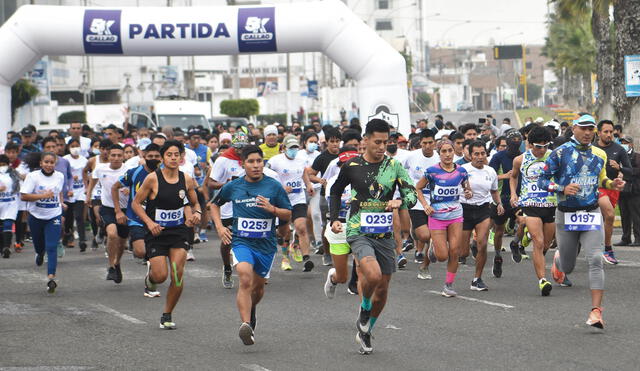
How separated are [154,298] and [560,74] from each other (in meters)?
106

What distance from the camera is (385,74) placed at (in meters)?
25.8

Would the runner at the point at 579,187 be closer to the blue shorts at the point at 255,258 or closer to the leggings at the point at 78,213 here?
the blue shorts at the point at 255,258

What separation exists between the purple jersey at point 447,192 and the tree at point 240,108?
208ft

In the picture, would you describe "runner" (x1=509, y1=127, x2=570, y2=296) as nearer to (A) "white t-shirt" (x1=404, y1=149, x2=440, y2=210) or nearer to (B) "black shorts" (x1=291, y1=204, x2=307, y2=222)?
(A) "white t-shirt" (x1=404, y1=149, x2=440, y2=210)

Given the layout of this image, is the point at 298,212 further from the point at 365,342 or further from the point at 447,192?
the point at 365,342

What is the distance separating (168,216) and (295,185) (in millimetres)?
5282

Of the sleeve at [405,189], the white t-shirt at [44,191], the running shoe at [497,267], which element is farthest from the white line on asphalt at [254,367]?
the white t-shirt at [44,191]

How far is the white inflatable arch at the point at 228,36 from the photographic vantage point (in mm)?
25828

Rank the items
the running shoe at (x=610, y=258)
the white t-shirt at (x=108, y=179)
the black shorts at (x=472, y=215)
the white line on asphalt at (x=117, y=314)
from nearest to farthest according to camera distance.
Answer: the white line on asphalt at (x=117, y=314) → the black shorts at (x=472, y=215) → the running shoe at (x=610, y=258) → the white t-shirt at (x=108, y=179)

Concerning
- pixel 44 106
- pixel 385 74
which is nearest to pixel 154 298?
pixel 385 74

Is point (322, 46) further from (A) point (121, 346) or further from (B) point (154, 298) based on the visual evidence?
(A) point (121, 346)

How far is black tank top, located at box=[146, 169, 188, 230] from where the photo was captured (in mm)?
10781

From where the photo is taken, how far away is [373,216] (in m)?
9.29

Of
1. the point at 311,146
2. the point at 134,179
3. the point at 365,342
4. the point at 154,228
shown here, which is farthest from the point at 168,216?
the point at 311,146
